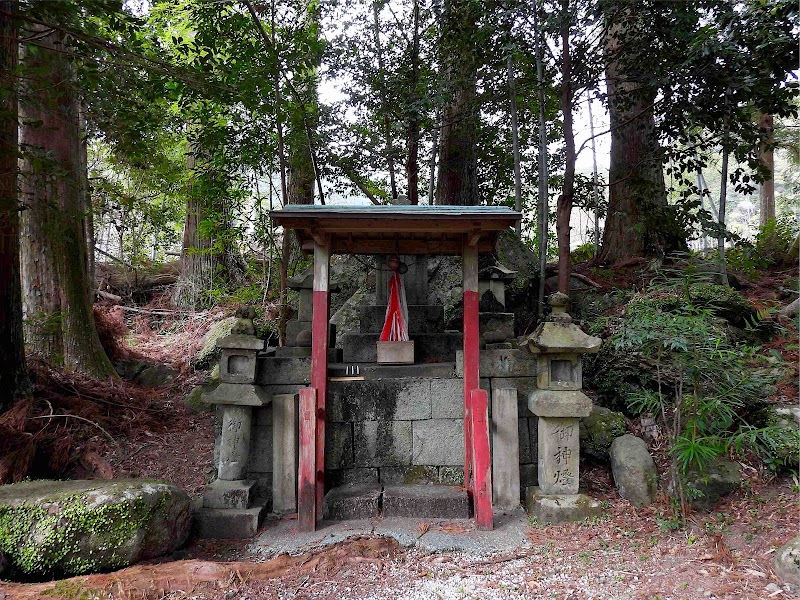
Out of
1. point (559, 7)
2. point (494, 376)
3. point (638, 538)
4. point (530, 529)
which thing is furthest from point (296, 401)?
point (559, 7)

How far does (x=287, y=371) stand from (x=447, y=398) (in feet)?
6.05

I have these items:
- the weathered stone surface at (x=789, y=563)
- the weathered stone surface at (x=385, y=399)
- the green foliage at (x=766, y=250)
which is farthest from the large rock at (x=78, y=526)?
the green foliage at (x=766, y=250)

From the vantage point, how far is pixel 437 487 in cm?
527

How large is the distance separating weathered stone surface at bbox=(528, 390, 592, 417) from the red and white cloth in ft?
5.62

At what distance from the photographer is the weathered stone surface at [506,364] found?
5445 mm

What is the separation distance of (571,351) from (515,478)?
1.51 m

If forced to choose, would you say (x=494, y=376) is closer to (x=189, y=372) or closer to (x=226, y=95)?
(x=226, y=95)

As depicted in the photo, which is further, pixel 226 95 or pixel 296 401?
pixel 226 95

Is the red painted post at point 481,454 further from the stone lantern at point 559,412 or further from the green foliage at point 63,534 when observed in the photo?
the green foliage at point 63,534

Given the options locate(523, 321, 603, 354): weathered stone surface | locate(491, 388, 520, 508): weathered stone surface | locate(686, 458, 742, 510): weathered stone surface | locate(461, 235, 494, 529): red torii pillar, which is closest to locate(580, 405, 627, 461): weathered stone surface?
locate(686, 458, 742, 510): weathered stone surface

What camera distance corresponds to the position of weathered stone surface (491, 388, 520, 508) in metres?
5.16

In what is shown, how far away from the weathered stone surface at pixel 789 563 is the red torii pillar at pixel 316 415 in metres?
3.84

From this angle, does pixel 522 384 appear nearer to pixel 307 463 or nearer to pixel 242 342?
pixel 307 463

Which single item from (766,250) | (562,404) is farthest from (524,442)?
(766,250)
